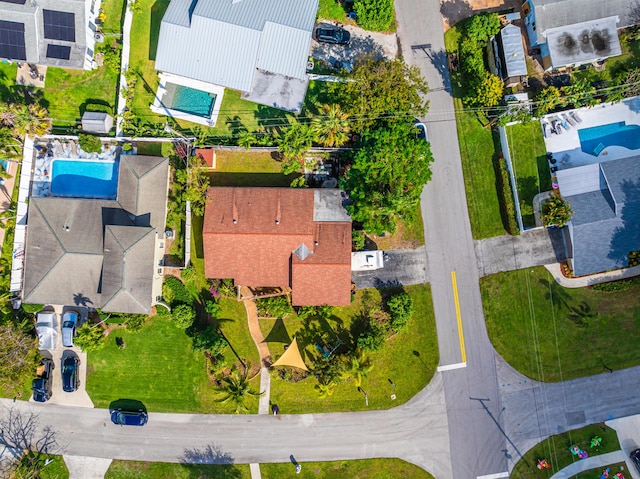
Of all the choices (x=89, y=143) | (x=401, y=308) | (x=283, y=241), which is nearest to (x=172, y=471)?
(x=283, y=241)

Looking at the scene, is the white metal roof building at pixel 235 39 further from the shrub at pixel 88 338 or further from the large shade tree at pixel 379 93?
the shrub at pixel 88 338

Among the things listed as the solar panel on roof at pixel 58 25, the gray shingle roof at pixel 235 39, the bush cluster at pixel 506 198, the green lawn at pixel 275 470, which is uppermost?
the solar panel on roof at pixel 58 25

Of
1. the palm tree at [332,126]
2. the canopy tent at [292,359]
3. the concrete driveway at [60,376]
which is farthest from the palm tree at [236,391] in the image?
the palm tree at [332,126]

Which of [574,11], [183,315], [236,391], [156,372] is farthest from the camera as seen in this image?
[156,372]

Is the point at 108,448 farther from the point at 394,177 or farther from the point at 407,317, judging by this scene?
the point at 394,177

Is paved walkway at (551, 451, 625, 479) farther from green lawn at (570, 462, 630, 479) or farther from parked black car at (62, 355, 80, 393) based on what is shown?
parked black car at (62, 355, 80, 393)

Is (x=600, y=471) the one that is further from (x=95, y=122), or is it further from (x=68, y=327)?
(x=95, y=122)

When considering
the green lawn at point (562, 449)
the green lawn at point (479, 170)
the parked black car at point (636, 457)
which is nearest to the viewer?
the parked black car at point (636, 457)

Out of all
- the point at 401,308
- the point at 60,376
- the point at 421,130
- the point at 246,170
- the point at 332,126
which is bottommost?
the point at 60,376

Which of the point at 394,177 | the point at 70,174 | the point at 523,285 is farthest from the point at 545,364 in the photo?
the point at 70,174
